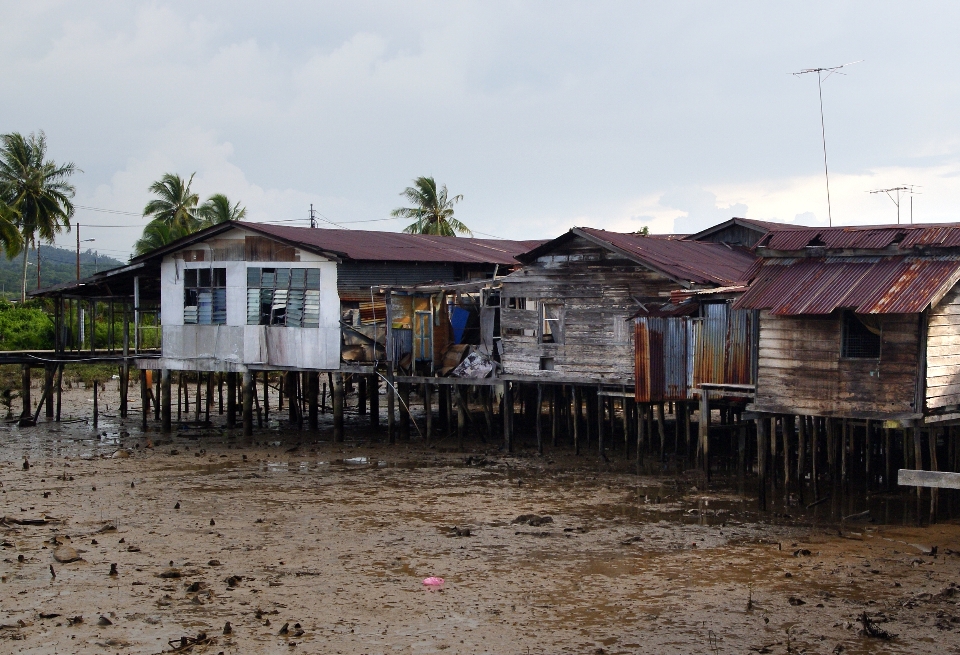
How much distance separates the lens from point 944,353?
16.7 metres

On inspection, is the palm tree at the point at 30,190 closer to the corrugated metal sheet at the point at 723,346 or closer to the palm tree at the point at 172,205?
the palm tree at the point at 172,205

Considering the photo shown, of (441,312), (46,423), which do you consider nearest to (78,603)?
(441,312)

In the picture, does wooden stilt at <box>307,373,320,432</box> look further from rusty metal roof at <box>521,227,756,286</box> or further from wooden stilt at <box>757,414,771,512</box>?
wooden stilt at <box>757,414,771,512</box>

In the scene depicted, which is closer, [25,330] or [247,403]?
[247,403]

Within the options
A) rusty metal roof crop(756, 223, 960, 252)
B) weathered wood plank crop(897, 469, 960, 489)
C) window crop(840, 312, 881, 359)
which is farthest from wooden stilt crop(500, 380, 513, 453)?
weathered wood plank crop(897, 469, 960, 489)

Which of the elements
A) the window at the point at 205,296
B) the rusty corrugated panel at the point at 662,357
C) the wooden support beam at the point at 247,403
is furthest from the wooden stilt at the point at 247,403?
the rusty corrugated panel at the point at 662,357

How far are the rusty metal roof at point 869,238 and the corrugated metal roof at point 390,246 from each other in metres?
10.8

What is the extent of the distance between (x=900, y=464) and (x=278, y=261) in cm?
1530

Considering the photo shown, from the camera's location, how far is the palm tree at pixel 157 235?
4756cm

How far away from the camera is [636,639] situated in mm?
11336

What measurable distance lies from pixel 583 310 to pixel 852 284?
6987mm

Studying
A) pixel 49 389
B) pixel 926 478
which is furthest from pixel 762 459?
pixel 49 389

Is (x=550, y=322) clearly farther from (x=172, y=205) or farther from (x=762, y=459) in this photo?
(x=172, y=205)

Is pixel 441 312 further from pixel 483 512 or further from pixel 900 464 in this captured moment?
pixel 900 464
